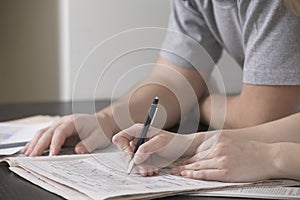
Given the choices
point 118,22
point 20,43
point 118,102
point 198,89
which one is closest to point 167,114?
point 118,102

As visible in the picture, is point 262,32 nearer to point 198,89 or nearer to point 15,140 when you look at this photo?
point 198,89

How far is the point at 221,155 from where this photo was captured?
2.75ft

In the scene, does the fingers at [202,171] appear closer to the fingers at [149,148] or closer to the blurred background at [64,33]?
the fingers at [149,148]

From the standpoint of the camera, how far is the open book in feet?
2.48

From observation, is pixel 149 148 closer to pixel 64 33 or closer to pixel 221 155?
pixel 221 155

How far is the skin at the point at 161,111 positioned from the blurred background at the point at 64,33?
2.18ft

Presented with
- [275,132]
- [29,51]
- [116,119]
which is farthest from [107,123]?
[29,51]

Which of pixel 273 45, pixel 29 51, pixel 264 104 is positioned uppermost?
pixel 273 45

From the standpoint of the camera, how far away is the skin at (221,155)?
0.82m

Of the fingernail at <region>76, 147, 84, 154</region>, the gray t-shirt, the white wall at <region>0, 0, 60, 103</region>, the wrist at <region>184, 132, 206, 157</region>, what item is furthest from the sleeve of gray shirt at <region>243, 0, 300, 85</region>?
the white wall at <region>0, 0, 60, 103</region>

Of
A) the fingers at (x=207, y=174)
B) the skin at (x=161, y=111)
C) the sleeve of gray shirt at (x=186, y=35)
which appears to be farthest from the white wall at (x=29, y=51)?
the fingers at (x=207, y=174)

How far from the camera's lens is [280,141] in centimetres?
94

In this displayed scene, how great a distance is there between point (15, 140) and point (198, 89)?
0.33 m

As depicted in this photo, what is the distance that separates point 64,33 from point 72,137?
0.78 meters
